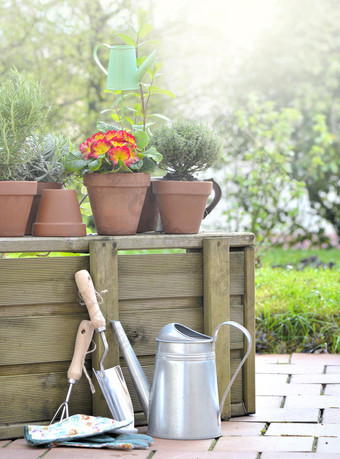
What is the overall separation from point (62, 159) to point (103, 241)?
1.35ft

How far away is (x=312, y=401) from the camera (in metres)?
2.55

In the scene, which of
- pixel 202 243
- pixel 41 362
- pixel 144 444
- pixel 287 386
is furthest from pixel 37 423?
pixel 287 386

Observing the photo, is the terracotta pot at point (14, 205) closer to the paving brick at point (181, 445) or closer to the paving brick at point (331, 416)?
the paving brick at point (181, 445)

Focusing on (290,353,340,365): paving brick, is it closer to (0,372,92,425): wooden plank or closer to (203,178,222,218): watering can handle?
(203,178,222,218): watering can handle

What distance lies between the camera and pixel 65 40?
6566 mm

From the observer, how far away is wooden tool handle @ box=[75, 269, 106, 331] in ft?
7.00

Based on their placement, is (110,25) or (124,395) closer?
(124,395)

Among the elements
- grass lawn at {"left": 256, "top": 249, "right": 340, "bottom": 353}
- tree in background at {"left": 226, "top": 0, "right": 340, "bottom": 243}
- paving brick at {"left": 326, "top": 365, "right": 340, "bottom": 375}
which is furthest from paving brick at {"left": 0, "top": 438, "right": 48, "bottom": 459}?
tree in background at {"left": 226, "top": 0, "right": 340, "bottom": 243}

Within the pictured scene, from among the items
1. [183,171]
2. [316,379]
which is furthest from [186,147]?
[316,379]

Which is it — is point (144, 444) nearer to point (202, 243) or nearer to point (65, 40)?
point (202, 243)

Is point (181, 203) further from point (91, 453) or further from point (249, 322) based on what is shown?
point (91, 453)

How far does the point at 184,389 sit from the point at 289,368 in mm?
1110

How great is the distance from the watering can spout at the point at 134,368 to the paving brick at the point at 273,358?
1.17 m

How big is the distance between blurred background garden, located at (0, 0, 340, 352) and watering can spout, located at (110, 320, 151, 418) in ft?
5.55
